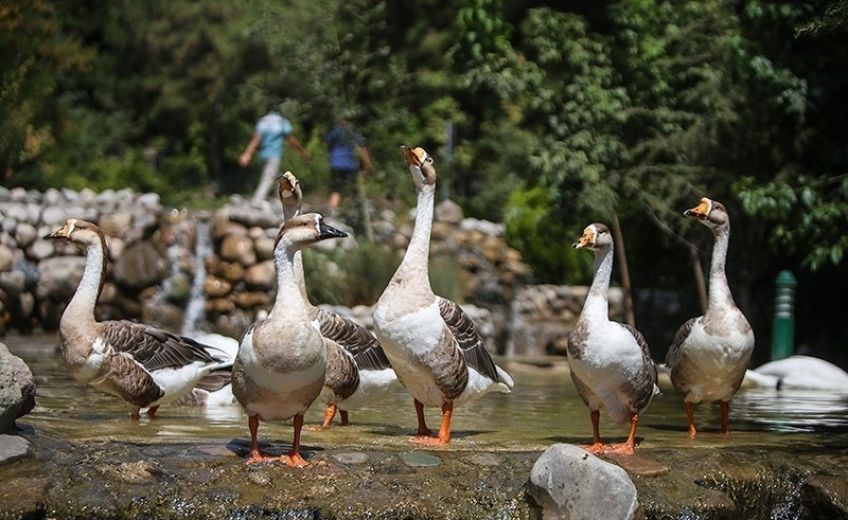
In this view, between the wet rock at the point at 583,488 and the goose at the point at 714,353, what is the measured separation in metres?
2.19

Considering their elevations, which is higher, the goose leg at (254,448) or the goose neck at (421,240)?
the goose neck at (421,240)

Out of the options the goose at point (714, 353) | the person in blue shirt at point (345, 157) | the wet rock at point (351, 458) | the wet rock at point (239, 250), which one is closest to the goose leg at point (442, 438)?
the wet rock at point (351, 458)

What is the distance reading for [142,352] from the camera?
8992 millimetres

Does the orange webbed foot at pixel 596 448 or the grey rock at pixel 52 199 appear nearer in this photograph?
the orange webbed foot at pixel 596 448

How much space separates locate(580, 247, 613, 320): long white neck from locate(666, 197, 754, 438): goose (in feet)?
2.82

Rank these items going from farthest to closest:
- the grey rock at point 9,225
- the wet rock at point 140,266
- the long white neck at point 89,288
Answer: the wet rock at point 140,266 → the grey rock at point 9,225 → the long white neck at point 89,288

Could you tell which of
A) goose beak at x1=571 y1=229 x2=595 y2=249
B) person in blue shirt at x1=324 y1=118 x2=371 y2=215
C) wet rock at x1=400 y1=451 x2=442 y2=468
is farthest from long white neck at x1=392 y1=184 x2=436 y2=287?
person in blue shirt at x1=324 y1=118 x2=371 y2=215

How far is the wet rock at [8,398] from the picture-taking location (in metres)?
6.77

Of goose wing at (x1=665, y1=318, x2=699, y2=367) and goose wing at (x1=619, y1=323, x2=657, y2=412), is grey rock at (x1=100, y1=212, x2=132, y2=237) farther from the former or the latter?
goose wing at (x1=619, y1=323, x2=657, y2=412)

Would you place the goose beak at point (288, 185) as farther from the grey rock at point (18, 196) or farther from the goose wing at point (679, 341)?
the grey rock at point (18, 196)

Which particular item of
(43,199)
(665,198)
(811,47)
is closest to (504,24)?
(665,198)

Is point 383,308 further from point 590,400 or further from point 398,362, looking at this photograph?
point 590,400

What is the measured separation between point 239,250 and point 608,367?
11.5 m

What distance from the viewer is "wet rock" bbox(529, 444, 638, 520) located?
6.64m
